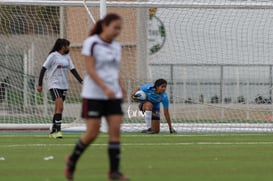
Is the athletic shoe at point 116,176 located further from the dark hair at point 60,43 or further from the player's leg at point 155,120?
the player's leg at point 155,120

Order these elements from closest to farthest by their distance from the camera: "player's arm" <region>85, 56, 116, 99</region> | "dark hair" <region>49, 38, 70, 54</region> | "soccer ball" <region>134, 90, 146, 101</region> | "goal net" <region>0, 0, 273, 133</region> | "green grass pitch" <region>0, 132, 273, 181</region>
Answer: "player's arm" <region>85, 56, 116, 99</region>
"green grass pitch" <region>0, 132, 273, 181</region>
"dark hair" <region>49, 38, 70, 54</region>
"soccer ball" <region>134, 90, 146, 101</region>
"goal net" <region>0, 0, 273, 133</region>

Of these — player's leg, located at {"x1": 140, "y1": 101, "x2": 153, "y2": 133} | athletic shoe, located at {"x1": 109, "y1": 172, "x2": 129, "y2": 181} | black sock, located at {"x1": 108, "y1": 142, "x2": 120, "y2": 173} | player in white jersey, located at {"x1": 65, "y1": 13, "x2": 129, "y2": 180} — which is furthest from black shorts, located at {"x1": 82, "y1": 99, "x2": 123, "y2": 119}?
player's leg, located at {"x1": 140, "y1": 101, "x2": 153, "y2": 133}

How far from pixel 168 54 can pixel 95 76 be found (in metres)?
13.1

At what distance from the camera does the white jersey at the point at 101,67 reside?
10438 millimetres

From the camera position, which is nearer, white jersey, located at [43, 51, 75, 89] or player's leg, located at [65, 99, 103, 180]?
player's leg, located at [65, 99, 103, 180]

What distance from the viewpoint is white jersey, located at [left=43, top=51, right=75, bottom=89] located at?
61.5 ft

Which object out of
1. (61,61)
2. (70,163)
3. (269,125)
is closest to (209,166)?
(70,163)

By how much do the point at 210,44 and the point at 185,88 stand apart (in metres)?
2.93

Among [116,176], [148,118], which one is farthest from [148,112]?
[116,176]

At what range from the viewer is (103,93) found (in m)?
10.4

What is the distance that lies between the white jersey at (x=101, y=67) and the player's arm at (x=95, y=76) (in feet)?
0.22

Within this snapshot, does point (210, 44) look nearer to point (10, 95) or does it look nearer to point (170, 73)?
point (170, 73)

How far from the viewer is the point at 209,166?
1236cm

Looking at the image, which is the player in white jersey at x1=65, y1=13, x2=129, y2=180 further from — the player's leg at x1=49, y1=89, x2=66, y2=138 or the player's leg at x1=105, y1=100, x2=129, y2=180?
the player's leg at x1=49, y1=89, x2=66, y2=138
